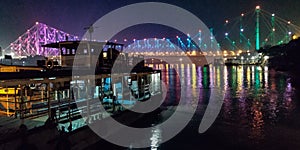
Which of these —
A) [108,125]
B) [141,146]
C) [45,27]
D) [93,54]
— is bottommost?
[141,146]

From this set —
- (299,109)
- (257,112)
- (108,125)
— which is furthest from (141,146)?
(299,109)

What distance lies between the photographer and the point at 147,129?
1225cm

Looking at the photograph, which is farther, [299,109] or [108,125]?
[299,109]

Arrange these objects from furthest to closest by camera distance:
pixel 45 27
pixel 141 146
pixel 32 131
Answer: pixel 45 27
pixel 141 146
pixel 32 131

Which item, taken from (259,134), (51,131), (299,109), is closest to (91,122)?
(51,131)

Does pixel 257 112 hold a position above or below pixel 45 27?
below

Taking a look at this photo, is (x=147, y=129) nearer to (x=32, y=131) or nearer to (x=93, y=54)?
(x=93, y=54)

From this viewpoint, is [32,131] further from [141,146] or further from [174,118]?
[174,118]

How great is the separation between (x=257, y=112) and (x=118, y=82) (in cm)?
891

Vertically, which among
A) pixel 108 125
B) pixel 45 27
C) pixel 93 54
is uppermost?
pixel 45 27

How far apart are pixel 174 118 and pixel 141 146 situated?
494 cm

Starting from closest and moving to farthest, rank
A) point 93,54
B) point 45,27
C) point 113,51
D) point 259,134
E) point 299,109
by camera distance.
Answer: point 259,134
point 93,54
point 113,51
point 299,109
point 45,27

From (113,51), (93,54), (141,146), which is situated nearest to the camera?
(141,146)

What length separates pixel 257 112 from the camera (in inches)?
658
